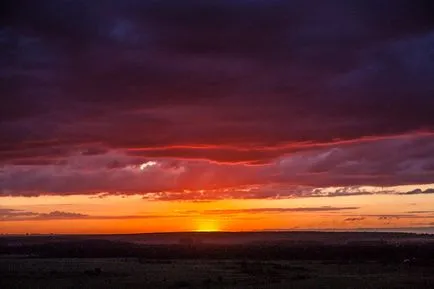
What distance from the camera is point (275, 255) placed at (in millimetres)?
118438

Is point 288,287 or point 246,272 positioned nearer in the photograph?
point 288,287

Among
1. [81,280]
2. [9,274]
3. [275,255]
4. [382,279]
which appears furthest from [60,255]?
[382,279]

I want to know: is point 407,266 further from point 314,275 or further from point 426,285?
point 426,285

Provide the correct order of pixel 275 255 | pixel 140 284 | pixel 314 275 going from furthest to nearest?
pixel 275 255 → pixel 314 275 → pixel 140 284

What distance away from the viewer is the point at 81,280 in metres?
63.3

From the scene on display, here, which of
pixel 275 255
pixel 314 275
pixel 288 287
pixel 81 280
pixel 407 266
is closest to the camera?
pixel 288 287

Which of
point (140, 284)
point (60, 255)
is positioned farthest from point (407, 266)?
point (60, 255)

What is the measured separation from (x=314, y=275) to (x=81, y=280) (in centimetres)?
2453

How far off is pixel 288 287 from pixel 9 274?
32.4m

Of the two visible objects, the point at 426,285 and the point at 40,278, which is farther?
the point at 40,278

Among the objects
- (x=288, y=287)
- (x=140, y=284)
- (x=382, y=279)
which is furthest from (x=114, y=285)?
(x=382, y=279)

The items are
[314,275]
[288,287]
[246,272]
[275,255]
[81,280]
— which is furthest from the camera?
[275,255]

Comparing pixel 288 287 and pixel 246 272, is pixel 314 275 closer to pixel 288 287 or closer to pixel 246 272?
pixel 246 272

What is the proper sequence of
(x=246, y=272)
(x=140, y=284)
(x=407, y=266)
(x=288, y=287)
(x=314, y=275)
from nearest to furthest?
(x=288, y=287) → (x=140, y=284) → (x=314, y=275) → (x=246, y=272) → (x=407, y=266)
